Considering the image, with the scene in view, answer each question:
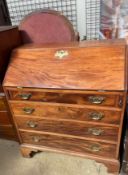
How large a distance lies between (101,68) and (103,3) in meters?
0.95

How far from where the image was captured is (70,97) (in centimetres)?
104

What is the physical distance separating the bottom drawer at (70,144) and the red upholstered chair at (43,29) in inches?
32.9

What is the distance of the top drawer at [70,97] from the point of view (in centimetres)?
96

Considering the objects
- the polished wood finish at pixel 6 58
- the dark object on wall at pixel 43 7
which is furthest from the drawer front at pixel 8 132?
the dark object on wall at pixel 43 7

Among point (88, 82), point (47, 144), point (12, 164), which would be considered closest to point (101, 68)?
point (88, 82)

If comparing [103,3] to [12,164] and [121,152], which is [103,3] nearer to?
[121,152]

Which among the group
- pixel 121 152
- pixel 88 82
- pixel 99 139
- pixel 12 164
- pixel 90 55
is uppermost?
pixel 90 55

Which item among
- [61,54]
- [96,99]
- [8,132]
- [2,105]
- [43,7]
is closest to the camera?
[96,99]

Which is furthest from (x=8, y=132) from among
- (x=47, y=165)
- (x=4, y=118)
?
(x=47, y=165)

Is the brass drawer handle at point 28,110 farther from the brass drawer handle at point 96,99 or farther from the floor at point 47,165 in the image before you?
the floor at point 47,165

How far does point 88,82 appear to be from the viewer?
3.18 feet

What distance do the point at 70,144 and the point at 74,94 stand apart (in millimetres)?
514

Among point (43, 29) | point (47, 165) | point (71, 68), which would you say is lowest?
point (47, 165)

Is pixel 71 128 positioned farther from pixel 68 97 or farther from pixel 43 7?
pixel 43 7
